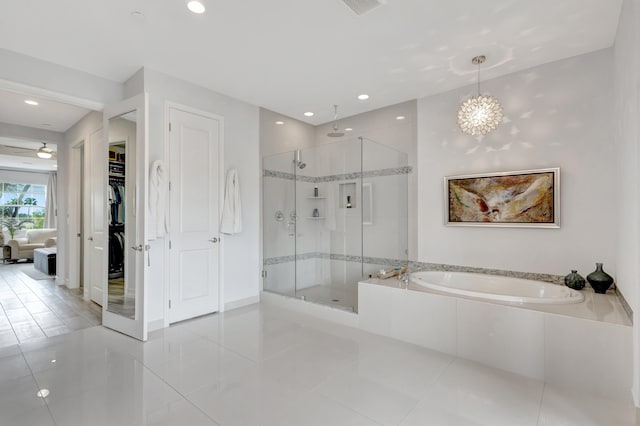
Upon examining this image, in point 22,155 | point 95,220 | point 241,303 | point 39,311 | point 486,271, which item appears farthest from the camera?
point 22,155

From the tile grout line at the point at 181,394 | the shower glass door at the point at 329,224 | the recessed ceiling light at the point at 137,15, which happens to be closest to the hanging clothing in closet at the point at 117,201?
the tile grout line at the point at 181,394

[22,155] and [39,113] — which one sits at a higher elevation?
[39,113]

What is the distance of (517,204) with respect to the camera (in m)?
3.29

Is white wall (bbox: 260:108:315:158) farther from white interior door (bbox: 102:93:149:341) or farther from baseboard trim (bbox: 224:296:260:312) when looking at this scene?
baseboard trim (bbox: 224:296:260:312)

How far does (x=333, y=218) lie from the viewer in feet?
13.7

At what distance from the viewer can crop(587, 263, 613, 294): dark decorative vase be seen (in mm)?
2701

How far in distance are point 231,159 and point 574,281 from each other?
399 cm

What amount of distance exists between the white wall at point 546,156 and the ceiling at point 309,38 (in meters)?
0.23

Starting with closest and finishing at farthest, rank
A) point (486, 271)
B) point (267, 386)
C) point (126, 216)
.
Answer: point (267, 386)
point (126, 216)
point (486, 271)

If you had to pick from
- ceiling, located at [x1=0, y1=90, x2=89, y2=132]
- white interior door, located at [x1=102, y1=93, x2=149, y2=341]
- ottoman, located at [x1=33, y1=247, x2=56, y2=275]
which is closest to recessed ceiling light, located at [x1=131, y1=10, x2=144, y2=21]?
white interior door, located at [x1=102, y1=93, x2=149, y2=341]

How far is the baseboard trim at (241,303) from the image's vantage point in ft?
13.2

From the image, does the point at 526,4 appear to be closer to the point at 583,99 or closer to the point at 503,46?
the point at 503,46

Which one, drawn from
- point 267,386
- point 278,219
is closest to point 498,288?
point 267,386

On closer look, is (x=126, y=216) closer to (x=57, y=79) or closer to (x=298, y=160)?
(x=57, y=79)
